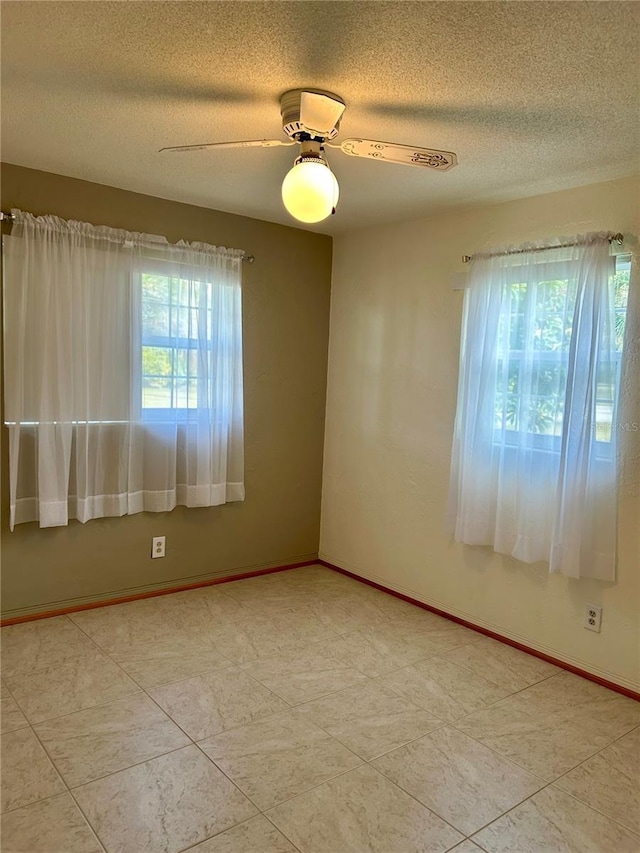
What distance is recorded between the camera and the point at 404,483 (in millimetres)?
3895

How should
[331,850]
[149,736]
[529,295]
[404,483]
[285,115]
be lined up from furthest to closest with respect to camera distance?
[404,483], [529,295], [149,736], [285,115], [331,850]

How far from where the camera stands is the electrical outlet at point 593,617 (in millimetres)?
2916

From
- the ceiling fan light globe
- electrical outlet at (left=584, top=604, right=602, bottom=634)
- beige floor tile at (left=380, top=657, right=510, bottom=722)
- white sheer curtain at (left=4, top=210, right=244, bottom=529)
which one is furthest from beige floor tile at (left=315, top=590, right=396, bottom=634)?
the ceiling fan light globe

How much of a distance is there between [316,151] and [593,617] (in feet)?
7.99

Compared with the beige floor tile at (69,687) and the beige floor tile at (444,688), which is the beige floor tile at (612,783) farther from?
the beige floor tile at (69,687)

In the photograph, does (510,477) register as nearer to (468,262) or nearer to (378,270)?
(468,262)

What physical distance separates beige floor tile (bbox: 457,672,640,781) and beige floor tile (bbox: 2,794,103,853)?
145cm

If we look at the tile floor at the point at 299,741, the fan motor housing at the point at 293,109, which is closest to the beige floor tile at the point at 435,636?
the tile floor at the point at 299,741

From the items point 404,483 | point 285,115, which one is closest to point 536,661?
point 404,483

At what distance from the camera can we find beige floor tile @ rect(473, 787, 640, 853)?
6.15 feet

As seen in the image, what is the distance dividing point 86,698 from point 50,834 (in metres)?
0.77

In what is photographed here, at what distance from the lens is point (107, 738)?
231 centimetres

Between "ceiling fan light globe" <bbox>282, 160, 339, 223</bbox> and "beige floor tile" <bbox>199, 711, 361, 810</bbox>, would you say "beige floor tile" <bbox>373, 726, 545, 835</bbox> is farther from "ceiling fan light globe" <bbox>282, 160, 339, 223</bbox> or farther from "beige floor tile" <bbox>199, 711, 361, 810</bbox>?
"ceiling fan light globe" <bbox>282, 160, 339, 223</bbox>

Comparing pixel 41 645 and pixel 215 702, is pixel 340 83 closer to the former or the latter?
pixel 215 702
